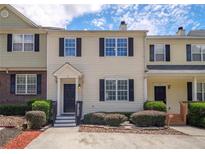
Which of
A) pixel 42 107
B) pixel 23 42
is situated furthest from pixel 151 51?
pixel 42 107

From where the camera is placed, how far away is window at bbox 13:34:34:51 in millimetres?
23984

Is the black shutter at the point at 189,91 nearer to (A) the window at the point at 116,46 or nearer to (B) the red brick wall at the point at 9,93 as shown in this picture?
(A) the window at the point at 116,46

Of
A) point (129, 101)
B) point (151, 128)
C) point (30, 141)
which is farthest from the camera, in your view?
point (129, 101)

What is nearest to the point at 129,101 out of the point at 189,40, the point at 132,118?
the point at 132,118

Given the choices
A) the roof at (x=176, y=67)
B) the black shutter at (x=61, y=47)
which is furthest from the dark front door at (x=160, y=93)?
the black shutter at (x=61, y=47)

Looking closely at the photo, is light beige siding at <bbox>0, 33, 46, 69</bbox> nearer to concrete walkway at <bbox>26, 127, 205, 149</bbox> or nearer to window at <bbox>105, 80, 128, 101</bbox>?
window at <bbox>105, 80, 128, 101</bbox>

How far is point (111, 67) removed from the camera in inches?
925

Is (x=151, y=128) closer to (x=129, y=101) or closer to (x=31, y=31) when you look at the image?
(x=129, y=101)

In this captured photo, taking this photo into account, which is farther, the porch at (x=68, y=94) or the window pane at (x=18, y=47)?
the window pane at (x=18, y=47)

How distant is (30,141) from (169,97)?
558 inches

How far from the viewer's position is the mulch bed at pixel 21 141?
1328cm

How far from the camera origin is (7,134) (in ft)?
50.8

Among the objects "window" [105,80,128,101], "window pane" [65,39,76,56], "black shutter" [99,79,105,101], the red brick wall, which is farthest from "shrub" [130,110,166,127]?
the red brick wall

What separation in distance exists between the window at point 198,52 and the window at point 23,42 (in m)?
12.1
